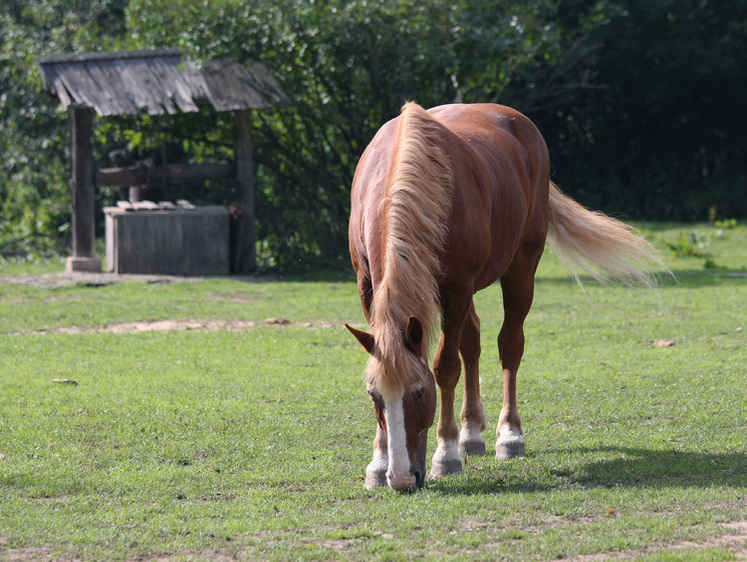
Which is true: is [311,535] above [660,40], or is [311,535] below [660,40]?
below

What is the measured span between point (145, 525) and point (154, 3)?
Answer: 12057 mm

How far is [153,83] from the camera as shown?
13.5 meters

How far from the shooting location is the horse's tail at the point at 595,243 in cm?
632

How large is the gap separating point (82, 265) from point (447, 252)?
10308 mm

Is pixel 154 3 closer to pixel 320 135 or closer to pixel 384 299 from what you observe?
pixel 320 135

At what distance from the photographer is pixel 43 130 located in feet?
61.9

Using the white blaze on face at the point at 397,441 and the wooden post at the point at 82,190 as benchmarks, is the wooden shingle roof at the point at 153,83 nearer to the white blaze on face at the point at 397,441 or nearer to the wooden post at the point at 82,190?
the wooden post at the point at 82,190

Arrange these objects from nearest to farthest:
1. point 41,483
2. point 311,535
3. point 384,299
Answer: point 311,535, point 384,299, point 41,483

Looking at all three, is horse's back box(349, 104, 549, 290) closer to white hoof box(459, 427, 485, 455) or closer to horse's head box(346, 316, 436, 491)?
horse's head box(346, 316, 436, 491)

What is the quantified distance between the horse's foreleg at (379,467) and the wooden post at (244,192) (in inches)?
385

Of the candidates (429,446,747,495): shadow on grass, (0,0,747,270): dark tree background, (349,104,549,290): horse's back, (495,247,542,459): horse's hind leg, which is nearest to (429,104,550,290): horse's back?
(349,104,549,290): horse's back

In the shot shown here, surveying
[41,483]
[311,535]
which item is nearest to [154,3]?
[41,483]

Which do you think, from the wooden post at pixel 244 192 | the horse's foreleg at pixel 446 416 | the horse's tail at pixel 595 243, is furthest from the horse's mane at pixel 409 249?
the wooden post at pixel 244 192

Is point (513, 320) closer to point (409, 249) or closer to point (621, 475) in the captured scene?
point (621, 475)
